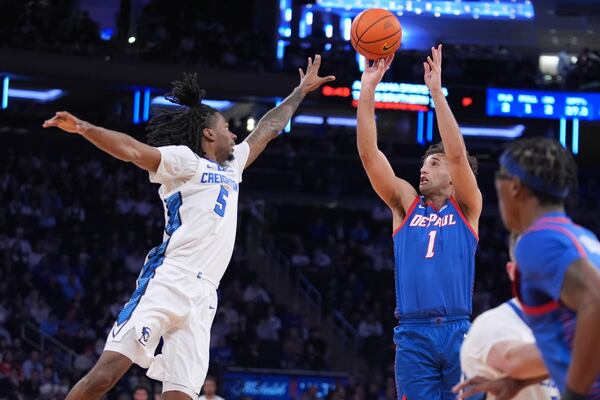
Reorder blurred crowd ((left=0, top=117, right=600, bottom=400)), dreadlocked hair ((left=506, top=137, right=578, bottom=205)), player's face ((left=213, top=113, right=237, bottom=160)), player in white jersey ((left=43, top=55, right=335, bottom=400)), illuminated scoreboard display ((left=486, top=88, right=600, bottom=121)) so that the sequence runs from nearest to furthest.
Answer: dreadlocked hair ((left=506, top=137, right=578, bottom=205))
player in white jersey ((left=43, top=55, right=335, bottom=400))
player's face ((left=213, top=113, right=237, bottom=160))
blurred crowd ((left=0, top=117, right=600, bottom=400))
illuminated scoreboard display ((left=486, top=88, right=600, bottom=121))

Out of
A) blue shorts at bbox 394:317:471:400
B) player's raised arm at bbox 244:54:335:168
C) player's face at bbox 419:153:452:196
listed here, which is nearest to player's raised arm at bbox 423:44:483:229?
player's face at bbox 419:153:452:196

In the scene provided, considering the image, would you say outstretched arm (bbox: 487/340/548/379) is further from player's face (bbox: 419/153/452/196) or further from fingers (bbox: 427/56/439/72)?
fingers (bbox: 427/56/439/72)

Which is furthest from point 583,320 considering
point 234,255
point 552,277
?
point 234,255

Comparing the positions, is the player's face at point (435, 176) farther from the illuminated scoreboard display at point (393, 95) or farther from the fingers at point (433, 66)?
the illuminated scoreboard display at point (393, 95)

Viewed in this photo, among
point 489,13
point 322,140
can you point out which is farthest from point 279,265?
point 489,13

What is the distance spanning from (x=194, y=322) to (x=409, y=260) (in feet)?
4.31

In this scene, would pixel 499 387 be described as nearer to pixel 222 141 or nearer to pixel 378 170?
pixel 378 170

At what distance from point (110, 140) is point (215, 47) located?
17412 mm

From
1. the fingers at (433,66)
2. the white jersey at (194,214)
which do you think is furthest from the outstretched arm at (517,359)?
the fingers at (433,66)

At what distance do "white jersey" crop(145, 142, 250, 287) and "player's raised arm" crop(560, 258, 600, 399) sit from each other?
314 centimetres

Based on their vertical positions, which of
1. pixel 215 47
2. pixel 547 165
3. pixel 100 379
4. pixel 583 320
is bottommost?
pixel 100 379

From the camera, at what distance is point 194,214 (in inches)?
238

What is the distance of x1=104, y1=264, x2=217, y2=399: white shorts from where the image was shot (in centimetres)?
577

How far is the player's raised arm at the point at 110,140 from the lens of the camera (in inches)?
208
